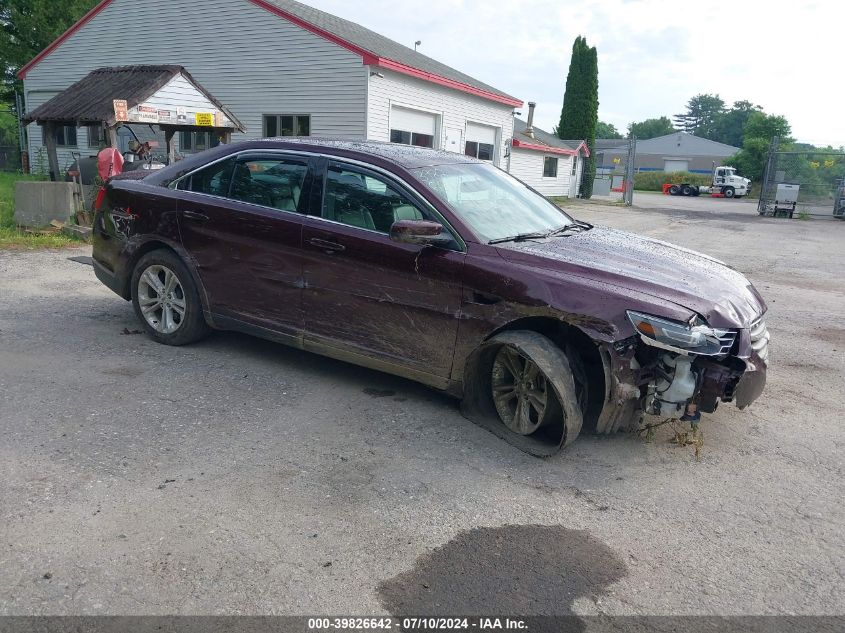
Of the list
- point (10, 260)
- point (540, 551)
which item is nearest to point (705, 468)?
point (540, 551)

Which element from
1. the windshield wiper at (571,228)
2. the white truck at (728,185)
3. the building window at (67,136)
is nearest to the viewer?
the windshield wiper at (571,228)

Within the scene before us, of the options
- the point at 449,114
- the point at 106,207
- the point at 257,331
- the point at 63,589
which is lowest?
the point at 63,589

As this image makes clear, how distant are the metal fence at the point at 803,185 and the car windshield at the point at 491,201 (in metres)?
27.6

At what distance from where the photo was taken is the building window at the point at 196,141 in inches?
848

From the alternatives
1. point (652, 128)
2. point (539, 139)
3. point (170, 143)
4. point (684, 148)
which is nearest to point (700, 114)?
point (652, 128)

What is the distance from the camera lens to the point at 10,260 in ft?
30.6

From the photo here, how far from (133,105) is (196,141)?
8.09 metres


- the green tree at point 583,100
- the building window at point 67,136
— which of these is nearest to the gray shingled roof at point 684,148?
the green tree at point 583,100

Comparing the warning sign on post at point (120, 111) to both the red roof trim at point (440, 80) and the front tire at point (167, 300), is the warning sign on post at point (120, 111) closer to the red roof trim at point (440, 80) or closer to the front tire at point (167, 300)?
the red roof trim at point (440, 80)

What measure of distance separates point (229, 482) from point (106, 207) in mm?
3489

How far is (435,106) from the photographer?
21531 mm

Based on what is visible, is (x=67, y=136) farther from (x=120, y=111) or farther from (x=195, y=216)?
(x=195, y=216)

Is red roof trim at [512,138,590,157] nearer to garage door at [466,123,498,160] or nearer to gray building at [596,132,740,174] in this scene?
garage door at [466,123,498,160]

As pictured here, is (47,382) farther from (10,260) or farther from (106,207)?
(10,260)
